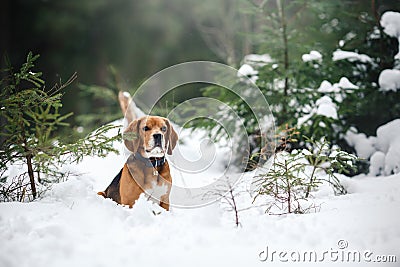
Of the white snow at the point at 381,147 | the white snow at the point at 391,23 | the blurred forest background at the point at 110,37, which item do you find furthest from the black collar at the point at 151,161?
the blurred forest background at the point at 110,37

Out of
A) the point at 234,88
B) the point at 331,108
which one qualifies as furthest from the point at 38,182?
the point at 331,108

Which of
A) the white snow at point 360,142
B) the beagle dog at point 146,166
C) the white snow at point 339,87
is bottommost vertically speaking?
the beagle dog at point 146,166

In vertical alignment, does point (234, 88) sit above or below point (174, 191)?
above

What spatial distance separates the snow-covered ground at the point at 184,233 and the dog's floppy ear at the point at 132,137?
15.3 inches

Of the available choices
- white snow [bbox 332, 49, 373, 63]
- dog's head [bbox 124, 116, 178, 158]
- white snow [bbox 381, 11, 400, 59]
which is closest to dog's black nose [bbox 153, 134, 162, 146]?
dog's head [bbox 124, 116, 178, 158]

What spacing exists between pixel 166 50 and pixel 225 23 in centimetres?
195

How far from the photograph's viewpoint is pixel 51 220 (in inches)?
81.6

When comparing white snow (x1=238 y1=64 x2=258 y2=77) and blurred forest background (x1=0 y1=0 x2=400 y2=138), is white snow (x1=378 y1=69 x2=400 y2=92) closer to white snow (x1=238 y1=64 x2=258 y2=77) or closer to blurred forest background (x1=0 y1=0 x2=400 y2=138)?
white snow (x1=238 y1=64 x2=258 y2=77)

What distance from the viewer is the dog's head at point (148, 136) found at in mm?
2428

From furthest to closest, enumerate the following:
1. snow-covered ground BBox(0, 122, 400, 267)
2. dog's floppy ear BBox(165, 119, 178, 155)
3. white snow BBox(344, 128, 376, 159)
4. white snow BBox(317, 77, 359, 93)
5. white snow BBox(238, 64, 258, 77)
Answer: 1. white snow BBox(238, 64, 258, 77)
2. white snow BBox(344, 128, 376, 159)
3. white snow BBox(317, 77, 359, 93)
4. dog's floppy ear BBox(165, 119, 178, 155)
5. snow-covered ground BBox(0, 122, 400, 267)

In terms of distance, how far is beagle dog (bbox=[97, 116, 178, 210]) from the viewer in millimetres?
2412

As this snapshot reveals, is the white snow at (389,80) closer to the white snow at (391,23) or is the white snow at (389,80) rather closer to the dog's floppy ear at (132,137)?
the white snow at (391,23)

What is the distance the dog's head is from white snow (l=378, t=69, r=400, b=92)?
2.33m

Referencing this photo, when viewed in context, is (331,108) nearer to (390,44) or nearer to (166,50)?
(390,44)
